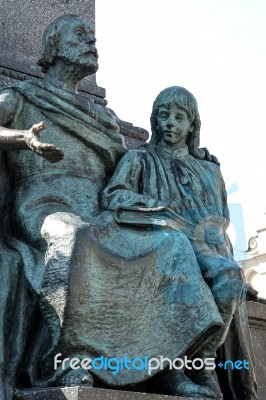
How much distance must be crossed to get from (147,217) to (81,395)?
57.4 inches

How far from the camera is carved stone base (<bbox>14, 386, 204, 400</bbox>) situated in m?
6.50

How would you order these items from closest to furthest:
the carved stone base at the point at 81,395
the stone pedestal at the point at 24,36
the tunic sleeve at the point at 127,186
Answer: the carved stone base at the point at 81,395 → the tunic sleeve at the point at 127,186 → the stone pedestal at the point at 24,36

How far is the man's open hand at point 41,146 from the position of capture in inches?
275

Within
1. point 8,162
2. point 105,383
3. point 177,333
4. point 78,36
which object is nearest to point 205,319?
point 177,333

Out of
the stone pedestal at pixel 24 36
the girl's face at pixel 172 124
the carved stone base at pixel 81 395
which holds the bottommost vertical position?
the carved stone base at pixel 81 395

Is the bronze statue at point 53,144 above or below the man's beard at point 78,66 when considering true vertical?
below

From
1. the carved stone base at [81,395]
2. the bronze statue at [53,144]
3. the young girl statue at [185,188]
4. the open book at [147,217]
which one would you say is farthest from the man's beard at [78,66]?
the carved stone base at [81,395]

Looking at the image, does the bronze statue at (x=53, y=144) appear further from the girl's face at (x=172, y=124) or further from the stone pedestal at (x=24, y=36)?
the stone pedestal at (x=24, y=36)

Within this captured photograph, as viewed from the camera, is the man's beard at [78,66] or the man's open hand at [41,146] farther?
the man's beard at [78,66]

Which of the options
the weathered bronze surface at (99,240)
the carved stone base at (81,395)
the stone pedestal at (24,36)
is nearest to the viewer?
the carved stone base at (81,395)

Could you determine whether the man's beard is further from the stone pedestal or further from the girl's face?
the stone pedestal

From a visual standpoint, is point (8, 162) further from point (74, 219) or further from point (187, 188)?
point (187, 188)

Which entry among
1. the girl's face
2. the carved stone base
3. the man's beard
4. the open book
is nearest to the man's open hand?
the open book

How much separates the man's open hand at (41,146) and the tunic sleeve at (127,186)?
66 centimetres
